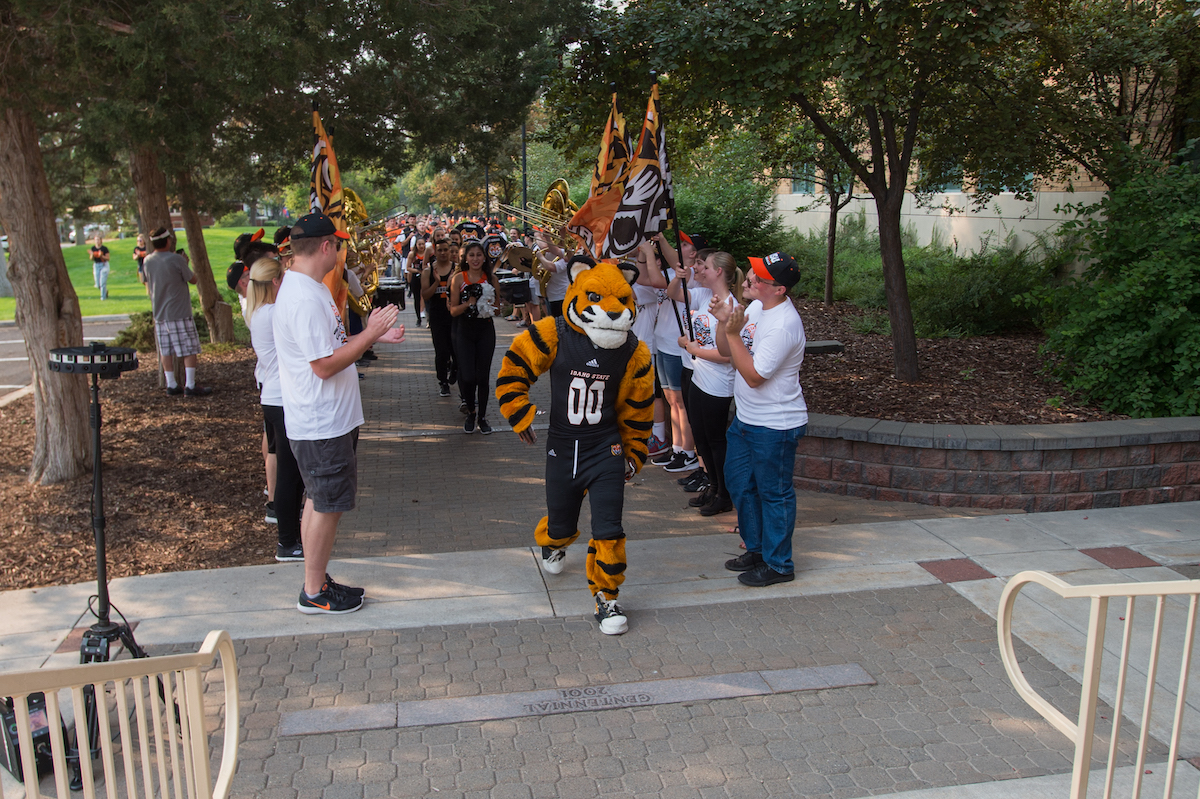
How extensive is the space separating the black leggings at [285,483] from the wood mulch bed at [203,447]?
27 centimetres

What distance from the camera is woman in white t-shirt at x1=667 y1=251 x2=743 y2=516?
5.76m

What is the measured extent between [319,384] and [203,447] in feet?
13.7

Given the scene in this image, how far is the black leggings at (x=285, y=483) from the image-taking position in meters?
5.38

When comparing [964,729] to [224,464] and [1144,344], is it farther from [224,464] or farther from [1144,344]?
[224,464]

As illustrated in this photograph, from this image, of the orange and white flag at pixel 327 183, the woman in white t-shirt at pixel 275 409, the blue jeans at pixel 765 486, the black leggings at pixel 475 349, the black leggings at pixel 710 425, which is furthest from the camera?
the black leggings at pixel 475 349

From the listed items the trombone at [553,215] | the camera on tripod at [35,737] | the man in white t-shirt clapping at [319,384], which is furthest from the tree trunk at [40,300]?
the camera on tripod at [35,737]

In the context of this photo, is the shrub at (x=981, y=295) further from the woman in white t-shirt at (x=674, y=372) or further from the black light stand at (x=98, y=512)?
the black light stand at (x=98, y=512)

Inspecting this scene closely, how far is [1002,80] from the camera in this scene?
8.64 m

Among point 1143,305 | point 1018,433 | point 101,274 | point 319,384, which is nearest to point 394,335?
point 319,384

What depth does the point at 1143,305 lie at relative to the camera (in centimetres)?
726

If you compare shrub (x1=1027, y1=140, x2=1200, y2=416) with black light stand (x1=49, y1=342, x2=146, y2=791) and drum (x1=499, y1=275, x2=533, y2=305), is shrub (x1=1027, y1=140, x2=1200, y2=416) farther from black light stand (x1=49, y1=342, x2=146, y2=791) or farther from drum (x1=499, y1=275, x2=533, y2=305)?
black light stand (x1=49, y1=342, x2=146, y2=791)

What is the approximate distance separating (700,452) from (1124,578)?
2.65 m

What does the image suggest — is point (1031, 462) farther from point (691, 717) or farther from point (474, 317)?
point (474, 317)

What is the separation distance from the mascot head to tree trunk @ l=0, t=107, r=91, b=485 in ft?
14.4
